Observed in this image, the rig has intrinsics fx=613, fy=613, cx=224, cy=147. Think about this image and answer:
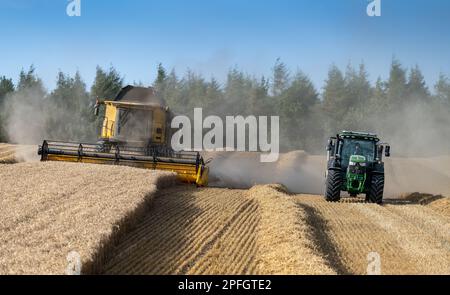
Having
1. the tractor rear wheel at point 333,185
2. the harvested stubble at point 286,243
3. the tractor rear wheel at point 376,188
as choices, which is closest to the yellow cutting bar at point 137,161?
the tractor rear wheel at point 333,185

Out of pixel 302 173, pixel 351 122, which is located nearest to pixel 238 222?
pixel 302 173

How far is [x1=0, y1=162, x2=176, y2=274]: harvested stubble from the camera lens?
8328mm

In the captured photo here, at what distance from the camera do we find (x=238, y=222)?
13203 millimetres

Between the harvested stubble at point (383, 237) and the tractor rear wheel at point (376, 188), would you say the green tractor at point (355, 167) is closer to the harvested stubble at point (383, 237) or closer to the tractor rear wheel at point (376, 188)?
the tractor rear wheel at point (376, 188)

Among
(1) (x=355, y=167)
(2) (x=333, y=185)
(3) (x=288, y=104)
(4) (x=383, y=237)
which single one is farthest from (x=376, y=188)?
(3) (x=288, y=104)

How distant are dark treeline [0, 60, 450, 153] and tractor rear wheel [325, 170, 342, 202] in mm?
36072

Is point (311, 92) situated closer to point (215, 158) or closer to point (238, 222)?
point (215, 158)

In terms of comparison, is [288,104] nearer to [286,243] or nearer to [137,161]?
[137,161]

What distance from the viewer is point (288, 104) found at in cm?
6028

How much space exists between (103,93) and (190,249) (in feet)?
167

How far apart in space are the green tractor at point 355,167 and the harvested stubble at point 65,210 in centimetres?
507

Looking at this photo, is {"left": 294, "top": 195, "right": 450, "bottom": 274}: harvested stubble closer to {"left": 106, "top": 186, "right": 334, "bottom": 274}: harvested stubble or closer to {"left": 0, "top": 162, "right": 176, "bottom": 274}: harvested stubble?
{"left": 106, "top": 186, "right": 334, "bottom": 274}: harvested stubble
